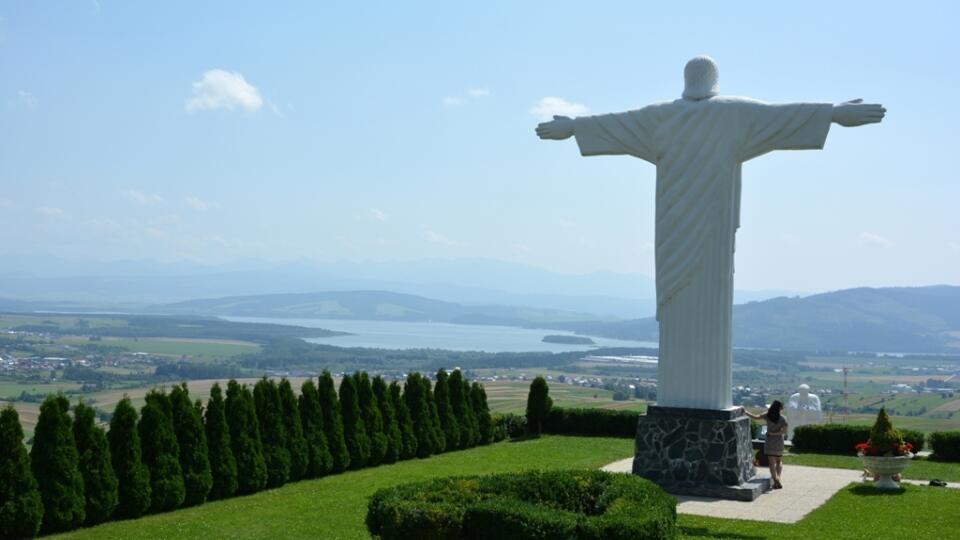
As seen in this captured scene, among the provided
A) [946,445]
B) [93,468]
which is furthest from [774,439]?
[93,468]

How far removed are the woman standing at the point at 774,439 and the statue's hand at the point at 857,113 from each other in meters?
4.10

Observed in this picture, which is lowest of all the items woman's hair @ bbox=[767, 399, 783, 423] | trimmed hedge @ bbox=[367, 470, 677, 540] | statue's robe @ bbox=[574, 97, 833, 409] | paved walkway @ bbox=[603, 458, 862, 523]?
paved walkway @ bbox=[603, 458, 862, 523]

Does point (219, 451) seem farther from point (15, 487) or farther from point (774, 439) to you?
point (774, 439)

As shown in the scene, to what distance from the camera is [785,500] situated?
12.4m

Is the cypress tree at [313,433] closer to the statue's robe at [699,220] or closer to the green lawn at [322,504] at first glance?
the green lawn at [322,504]

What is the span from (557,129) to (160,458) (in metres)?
6.77

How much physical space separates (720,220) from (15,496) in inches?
350

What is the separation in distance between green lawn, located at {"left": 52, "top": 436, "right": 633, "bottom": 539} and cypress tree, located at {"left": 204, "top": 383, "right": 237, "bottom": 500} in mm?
219

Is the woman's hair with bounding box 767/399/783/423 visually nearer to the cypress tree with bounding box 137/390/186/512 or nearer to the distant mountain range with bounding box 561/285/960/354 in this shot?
the cypress tree with bounding box 137/390/186/512

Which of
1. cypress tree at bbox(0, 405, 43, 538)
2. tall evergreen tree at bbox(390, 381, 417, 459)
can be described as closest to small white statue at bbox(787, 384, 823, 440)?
tall evergreen tree at bbox(390, 381, 417, 459)

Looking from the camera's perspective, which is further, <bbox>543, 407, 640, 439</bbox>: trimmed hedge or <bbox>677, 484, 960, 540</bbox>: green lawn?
<bbox>543, 407, 640, 439</bbox>: trimmed hedge

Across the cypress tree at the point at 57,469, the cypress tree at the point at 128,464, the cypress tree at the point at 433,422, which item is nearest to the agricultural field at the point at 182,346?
the cypress tree at the point at 433,422

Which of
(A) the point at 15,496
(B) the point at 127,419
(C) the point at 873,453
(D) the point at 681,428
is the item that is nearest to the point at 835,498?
(C) the point at 873,453

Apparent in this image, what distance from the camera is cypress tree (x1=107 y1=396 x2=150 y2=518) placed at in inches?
454
